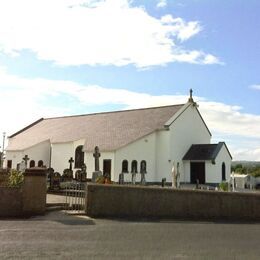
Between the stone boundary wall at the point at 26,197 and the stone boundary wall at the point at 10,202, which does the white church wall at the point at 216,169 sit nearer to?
the stone boundary wall at the point at 26,197

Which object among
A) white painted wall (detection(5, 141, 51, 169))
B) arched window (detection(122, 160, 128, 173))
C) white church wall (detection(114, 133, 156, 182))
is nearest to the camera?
white church wall (detection(114, 133, 156, 182))

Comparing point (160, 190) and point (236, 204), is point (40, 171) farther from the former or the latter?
point (236, 204)

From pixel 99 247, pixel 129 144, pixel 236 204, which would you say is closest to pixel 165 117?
pixel 129 144

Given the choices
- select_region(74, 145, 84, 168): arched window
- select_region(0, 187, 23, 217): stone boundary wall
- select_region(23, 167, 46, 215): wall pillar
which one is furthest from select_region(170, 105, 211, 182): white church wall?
select_region(0, 187, 23, 217): stone boundary wall

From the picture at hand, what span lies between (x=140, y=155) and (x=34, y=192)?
111 feet

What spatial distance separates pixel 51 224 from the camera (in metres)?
13.8

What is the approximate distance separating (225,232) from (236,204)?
397 centimetres

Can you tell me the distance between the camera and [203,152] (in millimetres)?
52812

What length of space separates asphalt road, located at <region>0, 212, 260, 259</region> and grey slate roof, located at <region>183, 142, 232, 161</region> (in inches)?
1437

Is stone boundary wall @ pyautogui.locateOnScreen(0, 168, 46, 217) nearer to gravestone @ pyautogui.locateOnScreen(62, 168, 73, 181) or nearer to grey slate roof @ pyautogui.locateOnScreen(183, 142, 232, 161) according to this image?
gravestone @ pyautogui.locateOnScreen(62, 168, 73, 181)

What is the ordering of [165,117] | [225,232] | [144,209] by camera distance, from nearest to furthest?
1. [225,232]
2. [144,209]
3. [165,117]

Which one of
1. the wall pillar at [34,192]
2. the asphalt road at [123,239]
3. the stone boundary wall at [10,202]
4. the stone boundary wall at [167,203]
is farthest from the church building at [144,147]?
the asphalt road at [123,239]

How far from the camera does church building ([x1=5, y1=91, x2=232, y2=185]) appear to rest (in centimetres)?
4906

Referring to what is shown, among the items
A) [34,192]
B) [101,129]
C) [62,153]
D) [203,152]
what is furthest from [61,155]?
[34,192]
